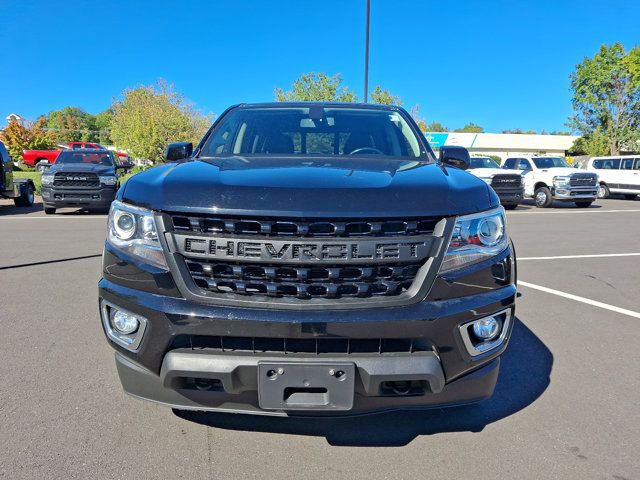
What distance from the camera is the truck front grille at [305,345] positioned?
2.16 meters

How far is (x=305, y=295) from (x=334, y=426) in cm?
103

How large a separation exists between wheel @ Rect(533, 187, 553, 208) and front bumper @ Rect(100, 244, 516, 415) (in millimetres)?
19248

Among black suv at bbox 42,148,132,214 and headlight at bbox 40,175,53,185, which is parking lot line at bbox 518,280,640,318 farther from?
headlight at bbox 40,175,53,185

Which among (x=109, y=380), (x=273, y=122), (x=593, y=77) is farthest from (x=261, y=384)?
(x=593, y=77)

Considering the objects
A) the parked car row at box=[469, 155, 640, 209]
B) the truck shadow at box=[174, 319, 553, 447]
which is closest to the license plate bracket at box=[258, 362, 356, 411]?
the truck shadow at box=[174, 319, 553, 447]

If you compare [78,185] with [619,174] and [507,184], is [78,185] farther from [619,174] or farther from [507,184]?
[619,174]

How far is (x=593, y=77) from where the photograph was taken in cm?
4144

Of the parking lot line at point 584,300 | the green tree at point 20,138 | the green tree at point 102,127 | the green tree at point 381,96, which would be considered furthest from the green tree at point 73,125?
the parking lot line at point 584,300

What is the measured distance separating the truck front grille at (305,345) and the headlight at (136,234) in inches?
15.3

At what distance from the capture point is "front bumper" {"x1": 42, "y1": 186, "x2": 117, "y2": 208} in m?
Result: 14.0

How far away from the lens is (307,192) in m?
2.22

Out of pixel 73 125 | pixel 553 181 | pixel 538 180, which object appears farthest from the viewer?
pixel 73 125

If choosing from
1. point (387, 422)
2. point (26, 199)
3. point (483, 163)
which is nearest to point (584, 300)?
point (387, 422)

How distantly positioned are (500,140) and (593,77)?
2093cm
